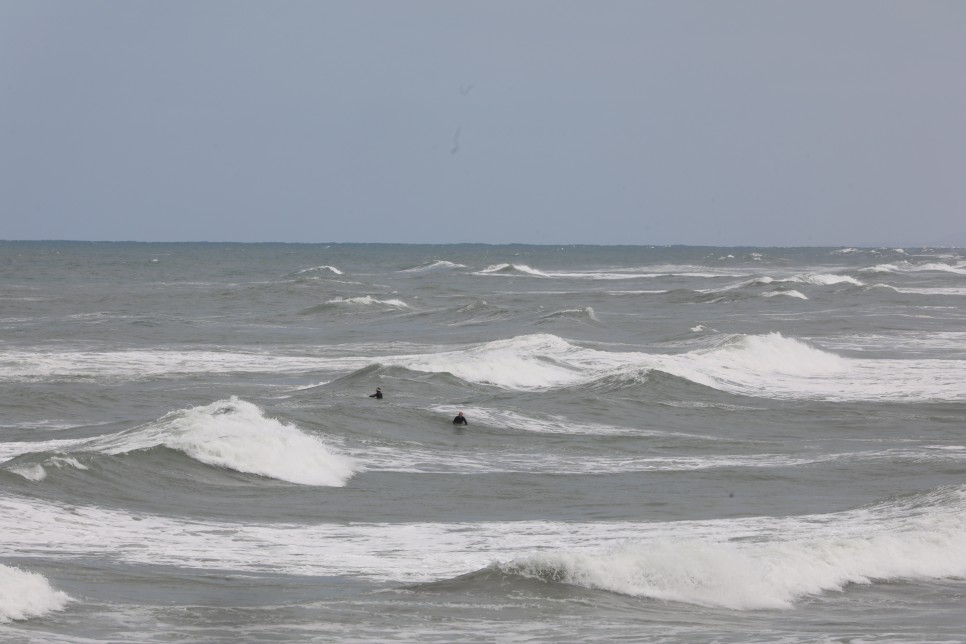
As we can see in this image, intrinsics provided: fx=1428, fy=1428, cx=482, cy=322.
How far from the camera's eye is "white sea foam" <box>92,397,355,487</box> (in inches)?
742

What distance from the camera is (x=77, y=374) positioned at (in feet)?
101

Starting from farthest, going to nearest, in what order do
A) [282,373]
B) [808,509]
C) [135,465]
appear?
[282,373] < [135,465] < [808,509]

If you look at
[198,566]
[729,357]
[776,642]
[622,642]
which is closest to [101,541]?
[198,566]

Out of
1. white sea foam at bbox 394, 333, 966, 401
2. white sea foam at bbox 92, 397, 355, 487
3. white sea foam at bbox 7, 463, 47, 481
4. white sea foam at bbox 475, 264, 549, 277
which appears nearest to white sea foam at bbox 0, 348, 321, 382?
white sea foam at bbox 394, 333, 966, 401

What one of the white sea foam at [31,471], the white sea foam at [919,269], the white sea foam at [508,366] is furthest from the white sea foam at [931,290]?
the white sea foam at [31,471]

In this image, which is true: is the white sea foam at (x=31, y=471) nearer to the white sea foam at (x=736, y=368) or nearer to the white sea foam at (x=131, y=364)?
the white sea foam at (x=131, y=364)

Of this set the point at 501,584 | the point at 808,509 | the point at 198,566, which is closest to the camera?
the point at 501,584

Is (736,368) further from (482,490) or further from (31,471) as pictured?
(31,471)

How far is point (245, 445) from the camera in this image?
19.3m

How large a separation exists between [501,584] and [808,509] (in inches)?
224

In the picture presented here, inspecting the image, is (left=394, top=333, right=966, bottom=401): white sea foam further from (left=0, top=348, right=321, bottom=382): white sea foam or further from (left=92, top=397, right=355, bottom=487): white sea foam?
(left=92, top=397, right=355, bottom=487): white sea foam

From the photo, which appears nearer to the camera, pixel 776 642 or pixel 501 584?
pixel 776 642

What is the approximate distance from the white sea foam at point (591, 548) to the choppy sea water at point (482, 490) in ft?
0.14

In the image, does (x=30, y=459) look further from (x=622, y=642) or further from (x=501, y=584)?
(x=622, y=642)
